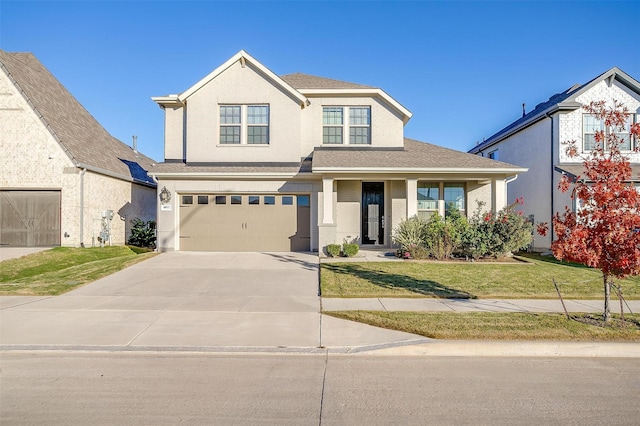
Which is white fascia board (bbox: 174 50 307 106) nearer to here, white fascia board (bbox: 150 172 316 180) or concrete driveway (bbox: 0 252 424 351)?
white fascia board (bbox: 150 172 316 180)

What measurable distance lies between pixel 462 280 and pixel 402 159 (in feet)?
21.4

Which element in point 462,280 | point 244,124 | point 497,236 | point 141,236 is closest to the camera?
point 462,280

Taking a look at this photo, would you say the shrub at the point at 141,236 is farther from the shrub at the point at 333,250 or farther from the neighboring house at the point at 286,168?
the shrub at the point at 333,250

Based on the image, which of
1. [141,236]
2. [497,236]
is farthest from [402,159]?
[141,236]

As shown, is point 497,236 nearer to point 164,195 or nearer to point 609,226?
point 609,226

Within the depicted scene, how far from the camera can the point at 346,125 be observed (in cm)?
1717

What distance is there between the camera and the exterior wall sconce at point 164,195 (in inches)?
608

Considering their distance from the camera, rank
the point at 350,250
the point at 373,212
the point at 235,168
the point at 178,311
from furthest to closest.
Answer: the point at 373,212
the point at 235,168
the point at 350,250
the point at 178,311

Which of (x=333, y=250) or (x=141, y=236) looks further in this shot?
(x=141, y=236)

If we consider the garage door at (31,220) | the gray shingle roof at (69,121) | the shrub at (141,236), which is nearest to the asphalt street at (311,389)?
the garage door at (31,220)

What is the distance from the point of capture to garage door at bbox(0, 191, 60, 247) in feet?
53.6

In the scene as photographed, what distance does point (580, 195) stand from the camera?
21.5 ft

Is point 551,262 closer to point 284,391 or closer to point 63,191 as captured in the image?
point 284,391

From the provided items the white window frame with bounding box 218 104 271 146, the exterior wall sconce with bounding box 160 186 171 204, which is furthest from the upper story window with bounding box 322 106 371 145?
the exterior wall sconce with bounding box 160 186 171 204
